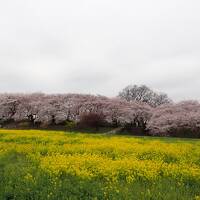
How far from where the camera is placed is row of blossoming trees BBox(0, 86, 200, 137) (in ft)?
223

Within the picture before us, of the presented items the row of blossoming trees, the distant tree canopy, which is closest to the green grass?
the row of blossoming trees

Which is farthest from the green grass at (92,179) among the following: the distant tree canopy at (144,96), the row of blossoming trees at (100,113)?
the distant tree canopy at (144,96)

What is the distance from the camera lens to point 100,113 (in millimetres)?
78250

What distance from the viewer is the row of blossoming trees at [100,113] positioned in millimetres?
68000

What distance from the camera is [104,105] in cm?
8481

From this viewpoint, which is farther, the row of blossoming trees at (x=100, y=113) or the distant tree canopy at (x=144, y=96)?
the distant tree canopy at (x=144, y=96)

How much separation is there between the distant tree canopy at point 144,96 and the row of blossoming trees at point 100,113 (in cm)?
2778

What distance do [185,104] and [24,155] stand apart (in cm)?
6132

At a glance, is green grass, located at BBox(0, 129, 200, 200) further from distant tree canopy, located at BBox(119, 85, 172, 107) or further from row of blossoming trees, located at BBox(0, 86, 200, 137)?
distant tree canopy, located at BBox(119, 85, 172, 107)

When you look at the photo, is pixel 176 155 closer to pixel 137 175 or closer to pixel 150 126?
pixel 137 175

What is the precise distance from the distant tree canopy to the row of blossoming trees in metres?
27.8

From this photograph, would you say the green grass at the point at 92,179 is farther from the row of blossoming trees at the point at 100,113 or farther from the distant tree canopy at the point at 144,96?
the distant tree canopy at the point at 144,96

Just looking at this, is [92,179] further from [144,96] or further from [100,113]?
[144,96]

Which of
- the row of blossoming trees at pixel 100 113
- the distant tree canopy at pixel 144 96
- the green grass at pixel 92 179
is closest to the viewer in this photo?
the green grass at pixel 92 179
